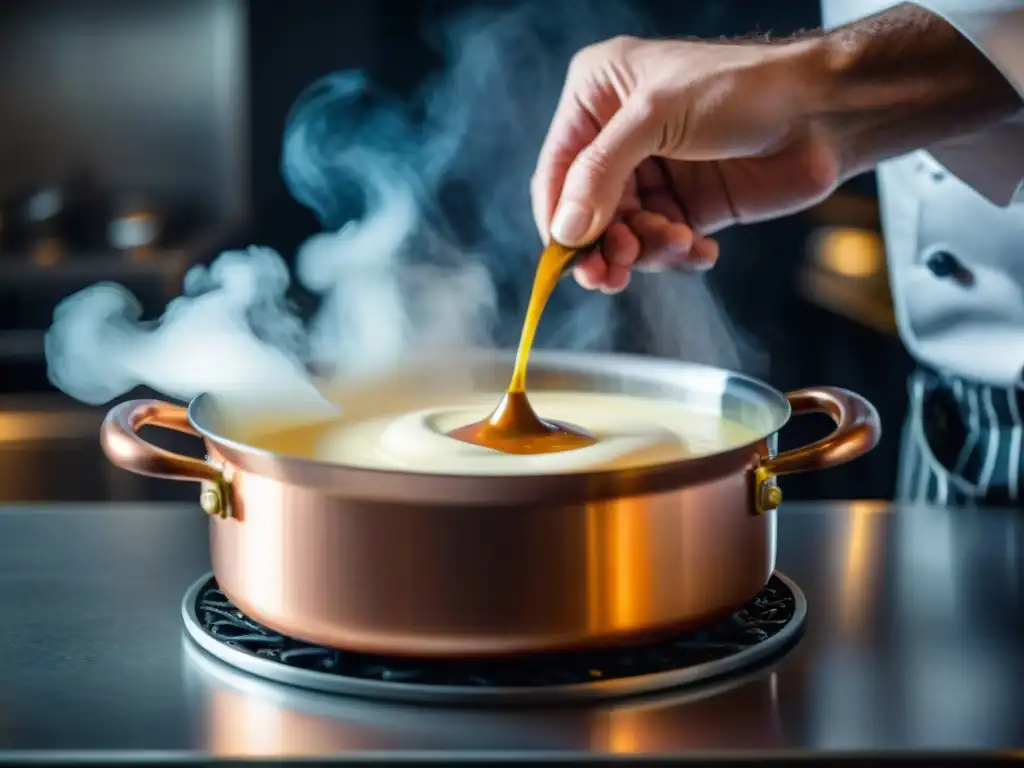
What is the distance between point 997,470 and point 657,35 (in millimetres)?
1593

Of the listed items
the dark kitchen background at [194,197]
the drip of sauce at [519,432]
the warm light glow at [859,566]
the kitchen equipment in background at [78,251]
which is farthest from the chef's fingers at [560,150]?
the kitchen equipment in background at [78,251]

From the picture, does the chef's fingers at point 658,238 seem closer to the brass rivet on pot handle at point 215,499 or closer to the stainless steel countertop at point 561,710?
the stainless steel countertop at point 561,710

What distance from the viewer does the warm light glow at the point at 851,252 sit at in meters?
2.77

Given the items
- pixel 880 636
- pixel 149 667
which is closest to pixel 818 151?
pixel 880 636

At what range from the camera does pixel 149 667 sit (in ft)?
2.82

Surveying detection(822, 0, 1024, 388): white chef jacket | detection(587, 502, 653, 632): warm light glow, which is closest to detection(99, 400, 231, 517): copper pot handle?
detection(587, 502, 653, 632): warm light glow

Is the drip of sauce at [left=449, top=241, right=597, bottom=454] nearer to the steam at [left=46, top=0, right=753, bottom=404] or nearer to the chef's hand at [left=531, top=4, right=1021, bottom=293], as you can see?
the chef's hand at [left=531, top=4, right=1021, bottom=293]

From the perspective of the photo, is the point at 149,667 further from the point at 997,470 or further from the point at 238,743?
the point at 997,470

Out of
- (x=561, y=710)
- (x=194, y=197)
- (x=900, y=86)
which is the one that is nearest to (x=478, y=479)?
(x=561, y=710)

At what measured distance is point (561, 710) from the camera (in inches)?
31.0

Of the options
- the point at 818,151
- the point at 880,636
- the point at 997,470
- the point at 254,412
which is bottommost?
the point at 997,470

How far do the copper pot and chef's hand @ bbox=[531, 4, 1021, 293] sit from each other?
1.22ft

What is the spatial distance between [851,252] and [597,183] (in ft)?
5.98

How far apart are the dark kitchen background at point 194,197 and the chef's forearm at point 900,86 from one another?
1344 millimetres
